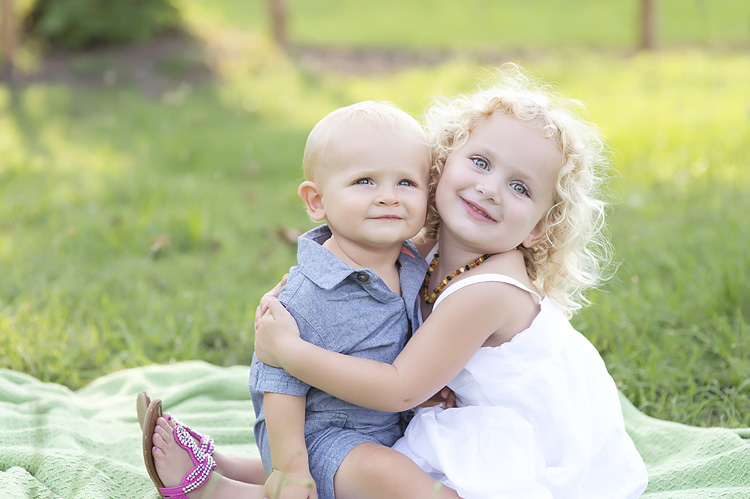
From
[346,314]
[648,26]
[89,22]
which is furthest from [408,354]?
[648,26]

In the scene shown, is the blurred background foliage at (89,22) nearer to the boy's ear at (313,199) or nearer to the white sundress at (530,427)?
the boy's ear at (313,199)

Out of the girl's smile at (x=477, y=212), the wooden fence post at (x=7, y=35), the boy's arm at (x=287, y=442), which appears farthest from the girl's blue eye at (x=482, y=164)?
the wooden fence post at (x=7, y=35)

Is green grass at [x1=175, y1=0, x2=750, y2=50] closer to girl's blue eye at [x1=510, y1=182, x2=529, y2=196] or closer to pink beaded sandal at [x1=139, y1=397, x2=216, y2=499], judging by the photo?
girl's blue eye at [x1=510, y1=182, x2=529, y2=196]

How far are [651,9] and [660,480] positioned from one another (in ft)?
28.9

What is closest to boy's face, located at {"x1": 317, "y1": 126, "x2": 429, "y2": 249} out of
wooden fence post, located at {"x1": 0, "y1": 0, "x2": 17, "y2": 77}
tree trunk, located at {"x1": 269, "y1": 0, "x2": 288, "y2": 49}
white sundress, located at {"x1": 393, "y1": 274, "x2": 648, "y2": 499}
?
white sundress, located at {"x1": 393, "y1": 274, "x2": 648, "y2": 499}

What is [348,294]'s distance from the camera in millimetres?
1923

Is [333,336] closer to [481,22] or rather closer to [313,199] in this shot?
[313,199]

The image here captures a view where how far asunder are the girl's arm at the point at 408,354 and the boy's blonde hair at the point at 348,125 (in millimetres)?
382

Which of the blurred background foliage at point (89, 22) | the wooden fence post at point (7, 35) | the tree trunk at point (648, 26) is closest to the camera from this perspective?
the wooden fence post at point (7, 35)

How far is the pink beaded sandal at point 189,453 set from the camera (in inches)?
78.7

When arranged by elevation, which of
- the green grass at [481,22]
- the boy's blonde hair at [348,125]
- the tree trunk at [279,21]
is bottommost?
the green grass at [481,22]

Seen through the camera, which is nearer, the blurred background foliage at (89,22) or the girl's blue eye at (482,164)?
the girl's blue eye at (482,164)

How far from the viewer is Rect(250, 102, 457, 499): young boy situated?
1.85m

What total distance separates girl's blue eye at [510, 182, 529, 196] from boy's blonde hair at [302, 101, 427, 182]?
257 millimetres
